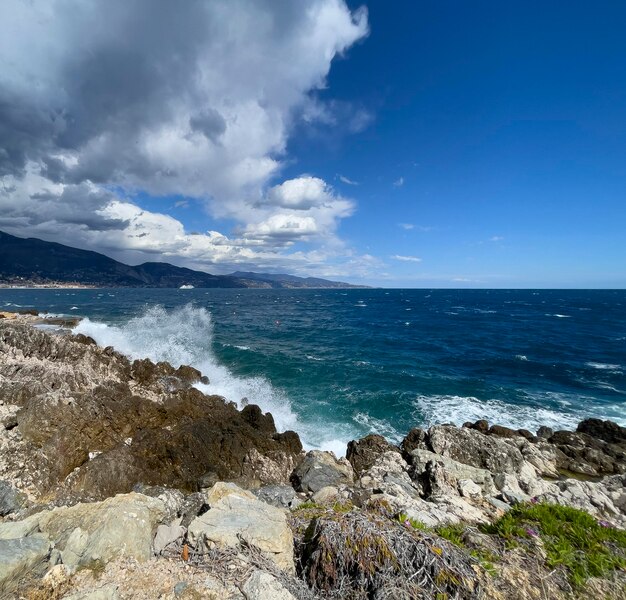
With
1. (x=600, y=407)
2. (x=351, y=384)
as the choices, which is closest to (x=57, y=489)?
(x=351, y=384)

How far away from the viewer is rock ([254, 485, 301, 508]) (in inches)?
307

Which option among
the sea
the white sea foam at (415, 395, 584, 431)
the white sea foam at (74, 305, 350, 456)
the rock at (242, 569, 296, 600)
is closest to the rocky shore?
the rock at (242, 569, 296, 600)

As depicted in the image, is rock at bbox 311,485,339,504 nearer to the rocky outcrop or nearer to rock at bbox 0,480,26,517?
the rocky outcrop

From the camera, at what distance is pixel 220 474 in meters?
10.1

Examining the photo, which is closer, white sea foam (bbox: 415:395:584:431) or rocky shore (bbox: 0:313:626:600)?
rocky shore (bbox: 0:313:626:600)

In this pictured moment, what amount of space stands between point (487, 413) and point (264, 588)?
2020 centimetres

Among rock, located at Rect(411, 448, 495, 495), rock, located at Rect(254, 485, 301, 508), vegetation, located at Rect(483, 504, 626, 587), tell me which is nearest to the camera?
vegetation, located at Rect(483, 504, 626, 587)

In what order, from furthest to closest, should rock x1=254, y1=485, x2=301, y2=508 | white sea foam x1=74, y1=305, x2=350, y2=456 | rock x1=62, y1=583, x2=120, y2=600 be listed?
white sea foam x1=74, y1=305, x2=350, y2=456 → rock x1=254, y1=485, x2=301, y2=508 → rock x1=62, y1=583, x2=120, y2=600

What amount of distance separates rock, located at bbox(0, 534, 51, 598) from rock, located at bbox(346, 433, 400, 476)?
9.76 meters

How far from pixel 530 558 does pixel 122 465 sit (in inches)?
398

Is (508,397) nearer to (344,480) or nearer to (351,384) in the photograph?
(351,384)

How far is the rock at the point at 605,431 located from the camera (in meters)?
15.6

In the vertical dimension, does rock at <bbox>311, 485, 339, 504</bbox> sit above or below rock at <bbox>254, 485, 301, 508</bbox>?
above

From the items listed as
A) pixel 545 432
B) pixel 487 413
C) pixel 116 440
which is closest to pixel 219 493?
pixel 116 440
